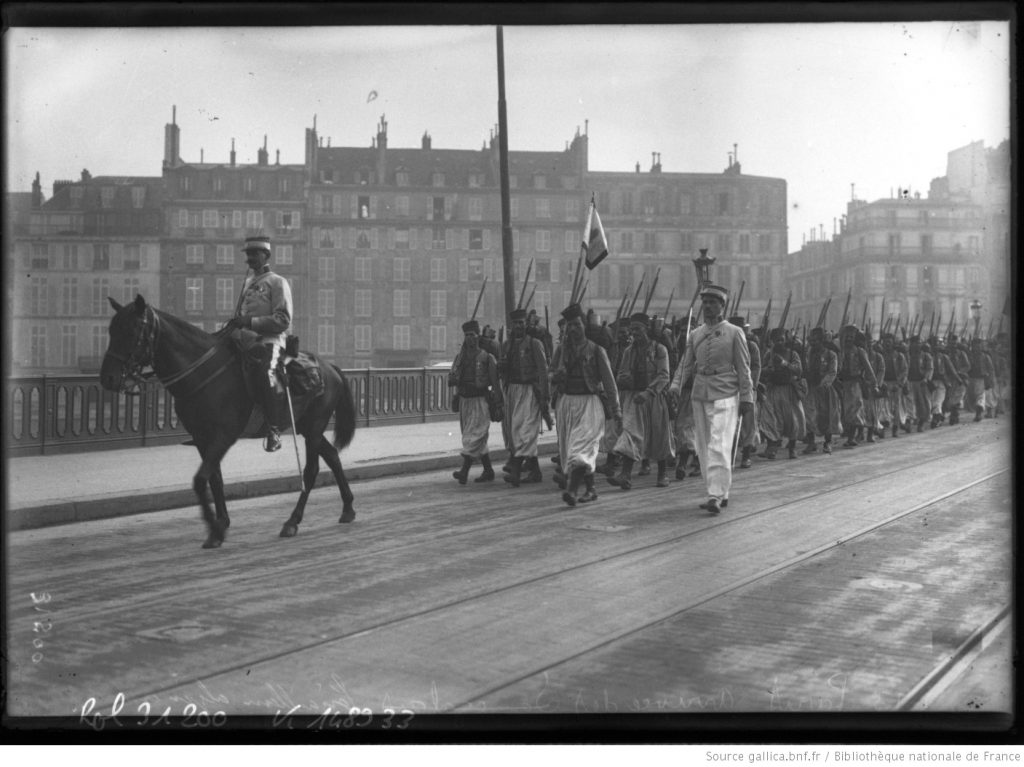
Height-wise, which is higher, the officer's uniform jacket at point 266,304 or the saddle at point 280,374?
the officer's uniform jacket at point 266,304

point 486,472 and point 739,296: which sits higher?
point 739,296

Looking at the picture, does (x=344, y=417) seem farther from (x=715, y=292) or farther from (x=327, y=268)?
(x=715, y=292)

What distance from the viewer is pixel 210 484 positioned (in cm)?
820

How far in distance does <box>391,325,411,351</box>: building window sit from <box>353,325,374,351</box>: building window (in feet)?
1.01

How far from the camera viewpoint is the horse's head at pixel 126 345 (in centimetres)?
733

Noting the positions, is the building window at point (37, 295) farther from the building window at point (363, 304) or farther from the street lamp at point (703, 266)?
the street lamp at point (703, 266)

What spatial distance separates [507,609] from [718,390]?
461 centimetres

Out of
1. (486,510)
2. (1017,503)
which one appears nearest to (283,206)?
(486,510)

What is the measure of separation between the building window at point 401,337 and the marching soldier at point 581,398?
1.72m

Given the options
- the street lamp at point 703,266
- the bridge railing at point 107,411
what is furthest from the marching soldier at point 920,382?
the street lamp at point 703,266

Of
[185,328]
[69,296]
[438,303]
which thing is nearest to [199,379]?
[185,328]

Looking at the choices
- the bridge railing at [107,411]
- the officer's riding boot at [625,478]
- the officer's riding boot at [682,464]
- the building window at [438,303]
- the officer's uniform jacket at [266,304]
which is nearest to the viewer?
the officer's uniform jacket at [266,304]

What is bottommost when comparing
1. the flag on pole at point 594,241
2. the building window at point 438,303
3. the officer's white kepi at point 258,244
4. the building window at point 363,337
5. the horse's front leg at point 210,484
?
the horse's front leg at point 210,484

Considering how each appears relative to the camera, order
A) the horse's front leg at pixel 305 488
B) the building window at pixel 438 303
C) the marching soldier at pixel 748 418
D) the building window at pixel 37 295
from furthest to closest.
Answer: the marching soldier at pixel 748 418 → the building window at pixel 438 303 → the horse's front leg at pixel 305 488 → the building window at pixel 37 295
